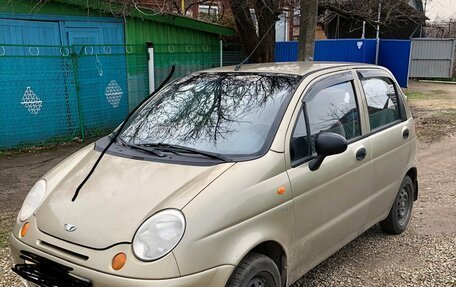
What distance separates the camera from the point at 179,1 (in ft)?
48.5

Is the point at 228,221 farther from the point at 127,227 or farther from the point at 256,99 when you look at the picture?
the point at 256,99

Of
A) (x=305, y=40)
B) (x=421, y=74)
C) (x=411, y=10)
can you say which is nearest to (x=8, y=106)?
(x=305, y=40)

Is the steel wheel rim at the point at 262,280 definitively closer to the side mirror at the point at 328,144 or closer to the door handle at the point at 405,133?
the side mirror at the point at 328,144

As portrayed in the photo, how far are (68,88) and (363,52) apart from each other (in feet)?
31.0

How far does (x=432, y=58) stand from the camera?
2108cm

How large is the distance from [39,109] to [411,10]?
40.3ft

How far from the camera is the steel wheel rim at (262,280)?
2.82m

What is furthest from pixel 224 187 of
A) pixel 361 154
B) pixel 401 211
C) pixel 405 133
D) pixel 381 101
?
pixel 401 211

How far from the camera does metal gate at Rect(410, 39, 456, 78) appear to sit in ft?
67.8

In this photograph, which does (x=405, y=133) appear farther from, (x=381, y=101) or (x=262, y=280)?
(x=262, y=280)

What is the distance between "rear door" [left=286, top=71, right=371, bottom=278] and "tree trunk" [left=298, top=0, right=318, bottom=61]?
502 centimetres

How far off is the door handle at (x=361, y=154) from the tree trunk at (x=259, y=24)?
21.5 feet

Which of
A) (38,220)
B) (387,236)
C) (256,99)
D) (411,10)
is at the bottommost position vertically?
(387,236)

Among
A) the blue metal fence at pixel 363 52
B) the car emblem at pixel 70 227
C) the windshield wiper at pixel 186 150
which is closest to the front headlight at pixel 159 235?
the car emblem at pixel 70 227
